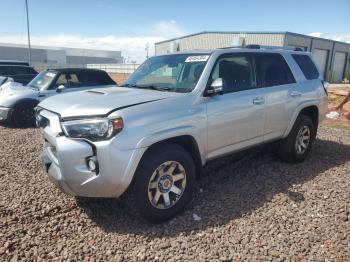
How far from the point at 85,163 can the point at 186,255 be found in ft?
4.19

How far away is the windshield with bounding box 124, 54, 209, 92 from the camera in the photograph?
3.88 m

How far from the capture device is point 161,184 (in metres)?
3.40

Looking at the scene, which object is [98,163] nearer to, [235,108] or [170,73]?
[170,73]

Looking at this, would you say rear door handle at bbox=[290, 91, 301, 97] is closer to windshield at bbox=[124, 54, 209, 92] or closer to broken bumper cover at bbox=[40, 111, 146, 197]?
windshield at bbox=[124, 54, 209, 92]

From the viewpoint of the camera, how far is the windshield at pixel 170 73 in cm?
388

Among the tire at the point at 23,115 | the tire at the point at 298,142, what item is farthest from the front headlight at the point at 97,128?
the tire at the point at 23,115

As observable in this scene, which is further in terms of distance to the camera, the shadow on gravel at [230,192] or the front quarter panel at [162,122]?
the shadow on gravel at [230,192]

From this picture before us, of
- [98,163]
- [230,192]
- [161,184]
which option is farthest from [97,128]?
[230,192]

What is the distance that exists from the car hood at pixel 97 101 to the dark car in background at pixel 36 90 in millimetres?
4841

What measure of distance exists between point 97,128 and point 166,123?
27.9 inches

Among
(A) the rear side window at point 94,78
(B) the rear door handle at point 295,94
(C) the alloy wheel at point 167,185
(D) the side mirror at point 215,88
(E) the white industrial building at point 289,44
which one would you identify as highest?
(E) the white industrial building at point 289,44

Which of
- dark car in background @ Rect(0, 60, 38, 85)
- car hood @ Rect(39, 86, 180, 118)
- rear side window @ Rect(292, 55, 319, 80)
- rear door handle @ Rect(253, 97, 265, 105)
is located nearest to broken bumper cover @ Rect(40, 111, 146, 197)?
car hood @ Rect(39, 86, 180, 118)

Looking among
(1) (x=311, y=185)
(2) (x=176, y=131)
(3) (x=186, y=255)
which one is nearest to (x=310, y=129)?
(1) (x=311, y=185)

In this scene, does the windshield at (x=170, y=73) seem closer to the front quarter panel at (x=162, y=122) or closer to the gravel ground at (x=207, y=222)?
the front quarter panel at (x=162, y=122)
